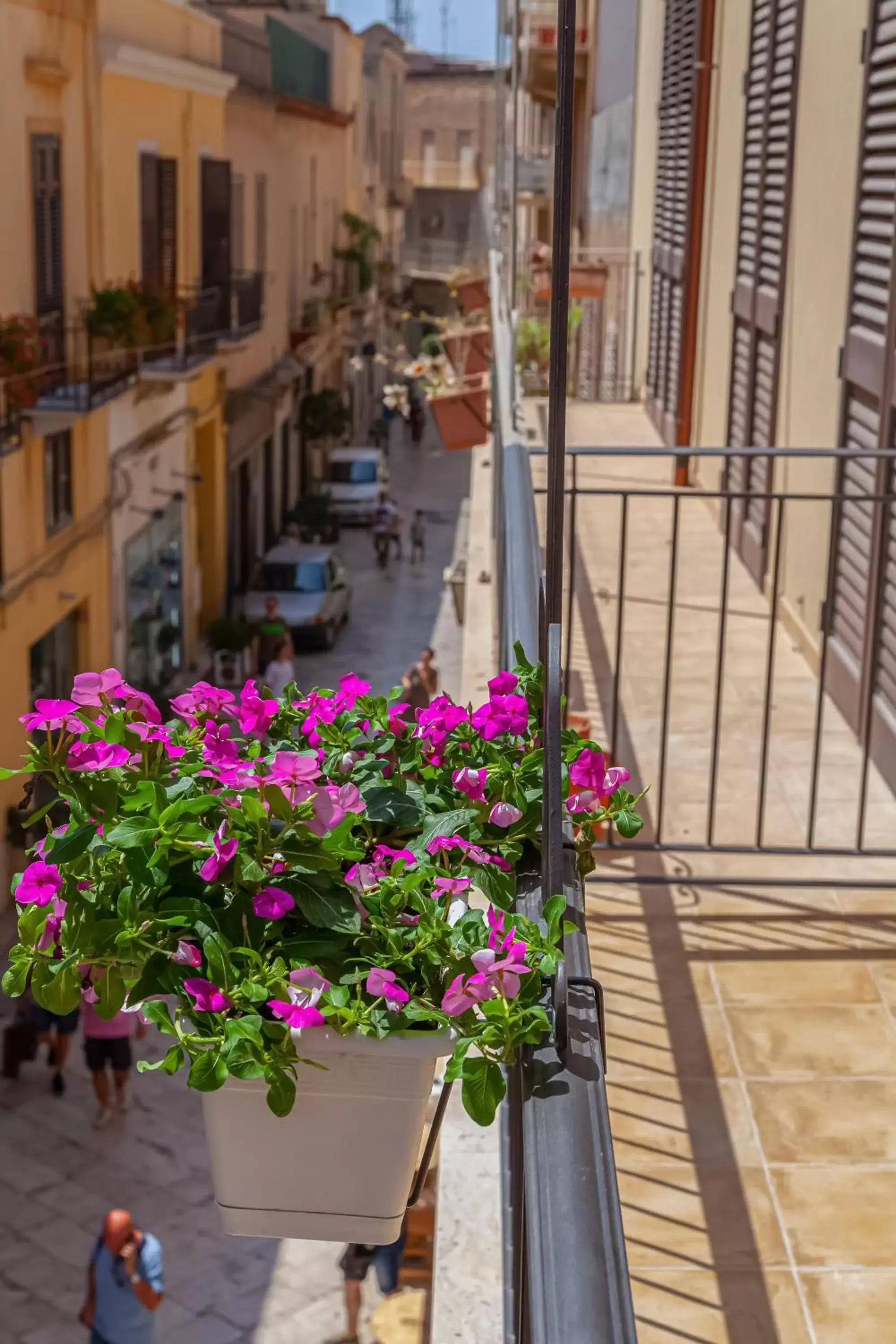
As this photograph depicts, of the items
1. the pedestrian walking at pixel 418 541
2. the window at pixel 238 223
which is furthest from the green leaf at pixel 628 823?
the pedestrian walking at pixel 418 541

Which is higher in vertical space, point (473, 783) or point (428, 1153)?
point (473, 783)

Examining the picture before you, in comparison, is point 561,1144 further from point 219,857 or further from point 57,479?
point 57,479

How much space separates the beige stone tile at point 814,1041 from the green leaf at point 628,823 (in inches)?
74.0

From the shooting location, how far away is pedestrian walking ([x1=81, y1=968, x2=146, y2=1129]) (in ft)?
25.7

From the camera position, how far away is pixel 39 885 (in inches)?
55.3

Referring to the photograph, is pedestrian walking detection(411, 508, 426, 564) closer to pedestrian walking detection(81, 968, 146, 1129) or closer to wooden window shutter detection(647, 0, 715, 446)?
wooden window shutter detection(647, 0, 715, 446)

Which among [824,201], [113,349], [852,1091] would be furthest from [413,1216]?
[113,349]

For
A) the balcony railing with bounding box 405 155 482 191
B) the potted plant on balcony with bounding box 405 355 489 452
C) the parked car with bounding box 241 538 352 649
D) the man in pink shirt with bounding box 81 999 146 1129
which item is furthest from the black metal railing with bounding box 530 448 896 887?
the balcony railing with bounding box 405 155 482 191

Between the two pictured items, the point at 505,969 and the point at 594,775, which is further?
the point at 594,775

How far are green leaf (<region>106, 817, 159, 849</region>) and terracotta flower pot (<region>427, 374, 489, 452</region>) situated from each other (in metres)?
6.56

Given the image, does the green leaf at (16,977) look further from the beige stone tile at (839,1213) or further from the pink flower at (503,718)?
the beige stone tile at (839,1213)

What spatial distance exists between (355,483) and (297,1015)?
2571cm

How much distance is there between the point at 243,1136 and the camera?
1.54 meters

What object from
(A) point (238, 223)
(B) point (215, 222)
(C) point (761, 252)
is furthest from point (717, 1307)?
(A) point (238, 223)
